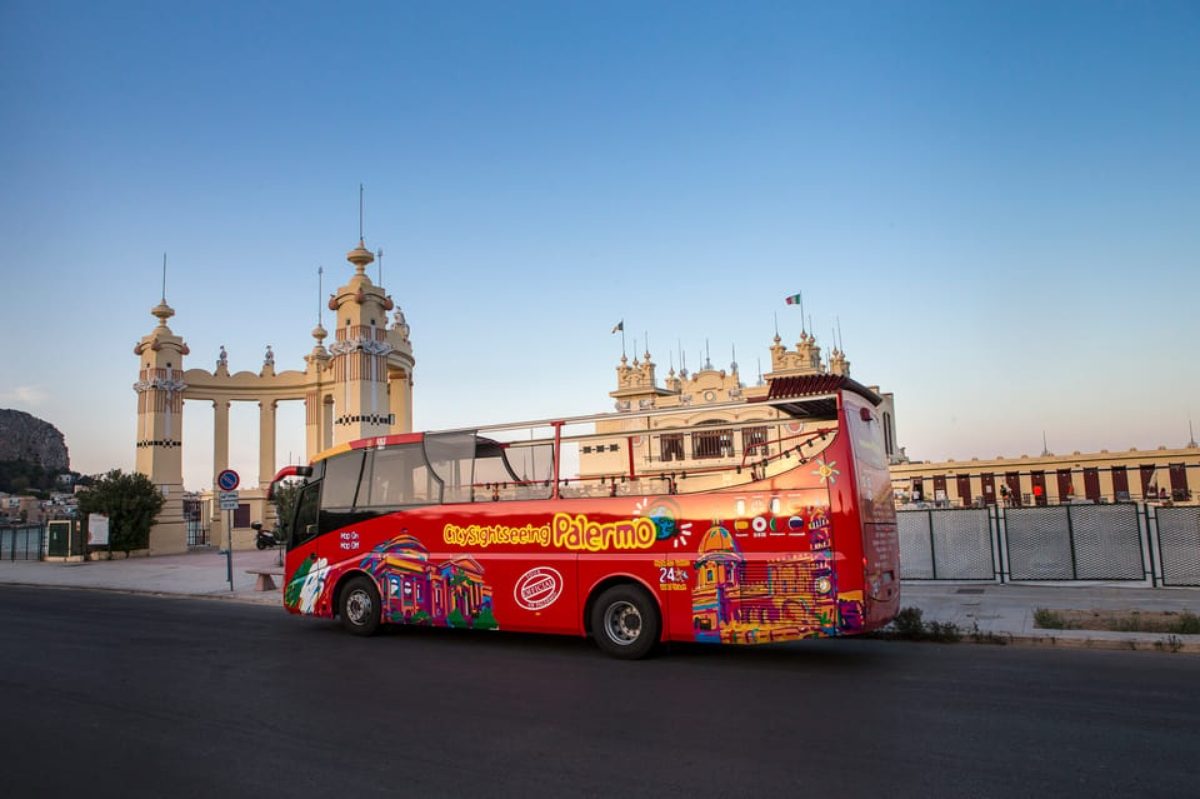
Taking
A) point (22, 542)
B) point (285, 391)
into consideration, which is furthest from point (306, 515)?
point (22, 542)

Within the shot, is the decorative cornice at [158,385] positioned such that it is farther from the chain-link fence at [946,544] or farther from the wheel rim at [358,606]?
the chain-link fence at [946,544]

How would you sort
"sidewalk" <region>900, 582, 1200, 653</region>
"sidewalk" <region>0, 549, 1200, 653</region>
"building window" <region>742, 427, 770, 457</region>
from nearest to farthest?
"building window" <region>742, 427, 770, 457</region>
"sidewalk" <region>900, 582, 1200, 653</region>
"sidewalk" <region>0, 549, 1200, 653</region>

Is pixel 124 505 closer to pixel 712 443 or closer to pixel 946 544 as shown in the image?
pixel 712 443

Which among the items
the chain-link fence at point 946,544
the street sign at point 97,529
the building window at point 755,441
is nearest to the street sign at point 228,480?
the building window at point 755,441

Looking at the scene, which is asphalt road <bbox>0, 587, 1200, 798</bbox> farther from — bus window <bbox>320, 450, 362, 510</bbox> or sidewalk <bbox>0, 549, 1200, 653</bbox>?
bus window <bbox>320, 450, 362, 510</bbox>

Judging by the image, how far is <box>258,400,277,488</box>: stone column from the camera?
44.8m

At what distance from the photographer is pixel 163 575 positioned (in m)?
27.2

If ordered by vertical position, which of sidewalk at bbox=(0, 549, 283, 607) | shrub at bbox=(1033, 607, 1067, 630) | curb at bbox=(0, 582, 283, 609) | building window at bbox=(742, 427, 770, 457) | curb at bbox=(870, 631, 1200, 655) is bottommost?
curb at bbox=(870, 631, 1200, 655)

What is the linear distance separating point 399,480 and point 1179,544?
50.2 ft

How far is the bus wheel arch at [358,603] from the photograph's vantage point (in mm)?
13562

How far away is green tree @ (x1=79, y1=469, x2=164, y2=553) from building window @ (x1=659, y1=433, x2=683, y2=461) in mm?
32943

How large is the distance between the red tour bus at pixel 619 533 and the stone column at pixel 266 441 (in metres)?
32.7

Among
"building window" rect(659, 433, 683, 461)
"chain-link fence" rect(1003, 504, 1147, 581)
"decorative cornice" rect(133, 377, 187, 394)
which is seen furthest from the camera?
"decorative cornice" rect(133, 377, 187, 394)

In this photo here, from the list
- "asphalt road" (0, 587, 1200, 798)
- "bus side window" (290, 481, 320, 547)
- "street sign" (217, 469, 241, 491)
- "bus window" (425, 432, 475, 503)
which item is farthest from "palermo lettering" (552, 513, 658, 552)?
"street sign" (217, 469, 241, 491)
